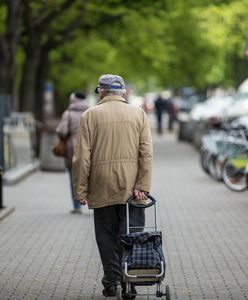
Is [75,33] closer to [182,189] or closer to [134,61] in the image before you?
[134,61]

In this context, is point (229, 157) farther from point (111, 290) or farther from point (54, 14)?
point (54, 14)

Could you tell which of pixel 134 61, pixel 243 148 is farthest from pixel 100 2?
pixel 243 148

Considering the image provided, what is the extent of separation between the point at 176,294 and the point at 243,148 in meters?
10.5

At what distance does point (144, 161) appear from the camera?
8266 mm

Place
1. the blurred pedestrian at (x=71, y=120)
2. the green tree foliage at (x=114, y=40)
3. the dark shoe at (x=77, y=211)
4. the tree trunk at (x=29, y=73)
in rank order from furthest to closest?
the green tree foliage at (x=114, y=40), the tree trunk at (x=29, y=73), the dark shoe at (x=77, y=211), the blurred pedestrian at (x=71, y=120)

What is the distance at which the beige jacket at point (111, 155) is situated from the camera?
8250mm

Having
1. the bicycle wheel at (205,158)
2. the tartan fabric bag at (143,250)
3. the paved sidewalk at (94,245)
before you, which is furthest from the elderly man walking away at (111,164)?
the bicycle wheel at (205,158)

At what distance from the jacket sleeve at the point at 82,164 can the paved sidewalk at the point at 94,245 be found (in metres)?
0.87

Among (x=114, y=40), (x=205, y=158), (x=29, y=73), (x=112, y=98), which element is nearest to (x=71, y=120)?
(x=112, y=98)

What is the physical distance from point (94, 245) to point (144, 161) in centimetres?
362

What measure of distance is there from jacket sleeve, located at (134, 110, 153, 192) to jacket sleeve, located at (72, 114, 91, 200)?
376 millimetres

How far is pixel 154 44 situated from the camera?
38875 millimetres

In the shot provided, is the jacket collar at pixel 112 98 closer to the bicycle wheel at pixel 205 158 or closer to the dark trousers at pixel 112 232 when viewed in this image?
the dark trousers at pixel 112 232

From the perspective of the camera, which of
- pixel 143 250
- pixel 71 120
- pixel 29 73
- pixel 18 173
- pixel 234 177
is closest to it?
pixel 143 250
